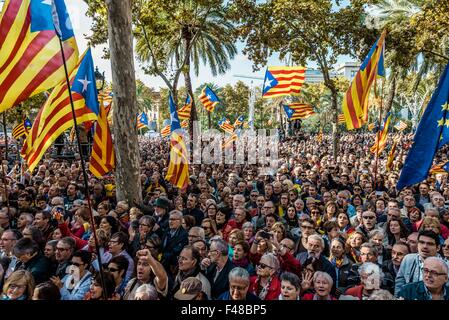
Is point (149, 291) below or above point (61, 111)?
below

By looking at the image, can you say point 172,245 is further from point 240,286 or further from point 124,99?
point 124,99

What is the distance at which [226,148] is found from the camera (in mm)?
20625

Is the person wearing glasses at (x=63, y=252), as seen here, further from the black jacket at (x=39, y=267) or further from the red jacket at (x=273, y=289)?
the red jacket at (x=273, y=289)

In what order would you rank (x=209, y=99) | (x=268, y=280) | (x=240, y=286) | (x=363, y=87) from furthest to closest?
(x=209, y=99), (x=363, y=87), (x=268, y=280), (x=240, y=286)

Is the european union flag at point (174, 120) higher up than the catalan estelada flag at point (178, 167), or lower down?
higher up

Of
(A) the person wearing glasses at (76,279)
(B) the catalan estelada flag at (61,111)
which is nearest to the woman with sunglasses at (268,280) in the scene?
(A) the person wearing glasses at (76,279)

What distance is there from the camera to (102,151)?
7.98m

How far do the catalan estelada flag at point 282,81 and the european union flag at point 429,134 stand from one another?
27.1 feet

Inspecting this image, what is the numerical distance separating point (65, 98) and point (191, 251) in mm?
3366

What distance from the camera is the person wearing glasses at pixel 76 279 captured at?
416 centimetres

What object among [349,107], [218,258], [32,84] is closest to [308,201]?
[349,107]

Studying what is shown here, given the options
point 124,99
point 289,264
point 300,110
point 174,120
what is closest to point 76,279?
point 289,264

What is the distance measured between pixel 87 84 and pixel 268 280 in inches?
185
